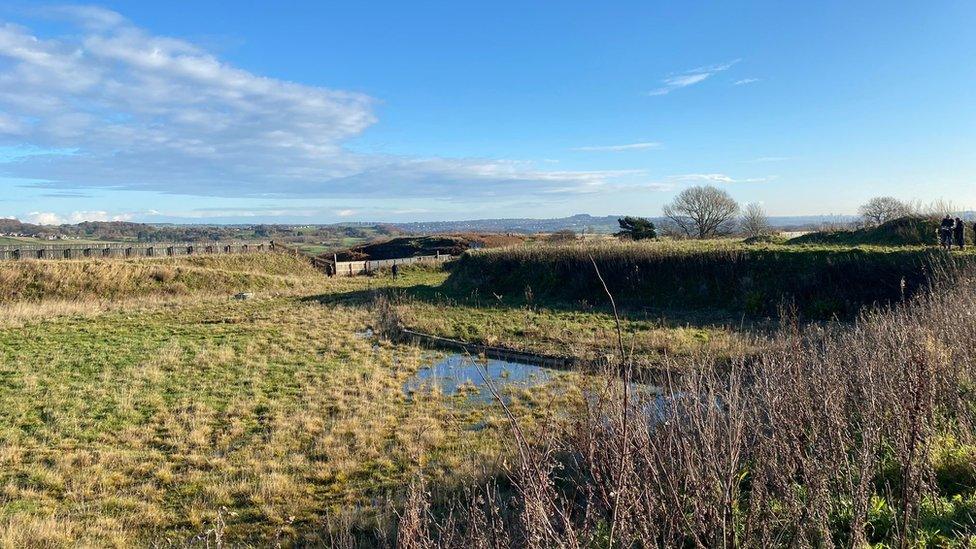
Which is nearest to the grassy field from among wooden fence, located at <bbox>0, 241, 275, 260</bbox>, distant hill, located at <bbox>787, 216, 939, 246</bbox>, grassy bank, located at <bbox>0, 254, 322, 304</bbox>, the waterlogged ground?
the waterlogged ground

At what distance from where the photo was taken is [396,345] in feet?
→ 54.5

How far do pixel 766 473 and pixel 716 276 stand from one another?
1888 centimetres

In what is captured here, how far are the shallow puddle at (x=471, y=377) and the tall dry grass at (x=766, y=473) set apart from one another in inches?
218

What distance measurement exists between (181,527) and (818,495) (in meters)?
6.24

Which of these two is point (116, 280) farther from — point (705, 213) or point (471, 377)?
point (705, 213)

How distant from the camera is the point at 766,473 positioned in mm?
3986

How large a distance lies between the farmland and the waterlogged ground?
48 millimetres

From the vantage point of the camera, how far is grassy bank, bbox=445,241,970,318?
1827 centimetres

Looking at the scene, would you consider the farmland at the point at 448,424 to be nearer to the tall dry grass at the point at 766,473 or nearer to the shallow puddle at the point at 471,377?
the tall dry grass at the point at 766,473

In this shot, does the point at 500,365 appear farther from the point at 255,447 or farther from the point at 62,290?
the point at 62,290

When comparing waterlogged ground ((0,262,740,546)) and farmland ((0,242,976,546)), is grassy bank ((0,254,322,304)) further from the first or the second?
waterlogged ground ((0,262,740,546))

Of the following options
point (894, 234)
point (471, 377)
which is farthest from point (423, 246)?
point (471, 377)

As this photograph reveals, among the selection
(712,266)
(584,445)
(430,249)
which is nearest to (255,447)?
(584,445)

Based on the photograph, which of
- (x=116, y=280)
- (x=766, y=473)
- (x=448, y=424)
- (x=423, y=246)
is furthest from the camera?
(x=423, y=246)
